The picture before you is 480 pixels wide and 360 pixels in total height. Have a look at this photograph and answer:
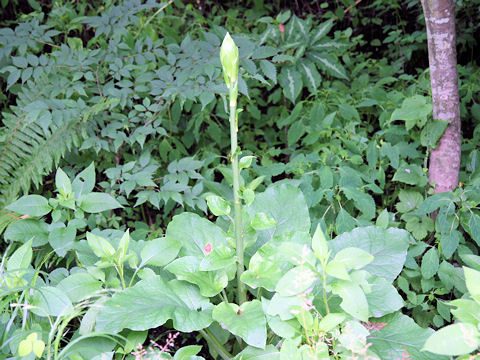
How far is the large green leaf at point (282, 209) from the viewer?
A: 1.77 m

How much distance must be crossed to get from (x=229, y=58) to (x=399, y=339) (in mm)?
1061

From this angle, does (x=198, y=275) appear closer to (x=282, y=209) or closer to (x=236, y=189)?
(x=236, y=189)

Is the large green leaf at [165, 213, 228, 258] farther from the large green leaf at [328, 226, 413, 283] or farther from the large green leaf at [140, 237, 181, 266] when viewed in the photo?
the large green leaf at [328, 226, 413, 283]

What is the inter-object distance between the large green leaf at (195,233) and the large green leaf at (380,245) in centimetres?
45

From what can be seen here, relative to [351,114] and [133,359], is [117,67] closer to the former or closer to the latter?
[351,114]

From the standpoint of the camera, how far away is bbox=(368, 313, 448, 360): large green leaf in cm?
137

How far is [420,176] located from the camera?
2.14 meters

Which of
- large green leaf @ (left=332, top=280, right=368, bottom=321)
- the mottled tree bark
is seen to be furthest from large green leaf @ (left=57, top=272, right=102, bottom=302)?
the mottled tree bark

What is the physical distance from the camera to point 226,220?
1904mm

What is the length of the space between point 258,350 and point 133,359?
0.40m

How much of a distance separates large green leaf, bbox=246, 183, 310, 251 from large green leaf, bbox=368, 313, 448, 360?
467 mm

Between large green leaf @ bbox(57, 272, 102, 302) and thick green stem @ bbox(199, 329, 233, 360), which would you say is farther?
thick green stem @ bbox(199, 329, 233, 360)

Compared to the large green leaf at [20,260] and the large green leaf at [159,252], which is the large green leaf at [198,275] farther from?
the large green leaf at [20,260]

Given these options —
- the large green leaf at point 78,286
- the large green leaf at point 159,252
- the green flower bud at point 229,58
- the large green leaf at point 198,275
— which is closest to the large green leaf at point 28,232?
the large green leaf at point 78,286
